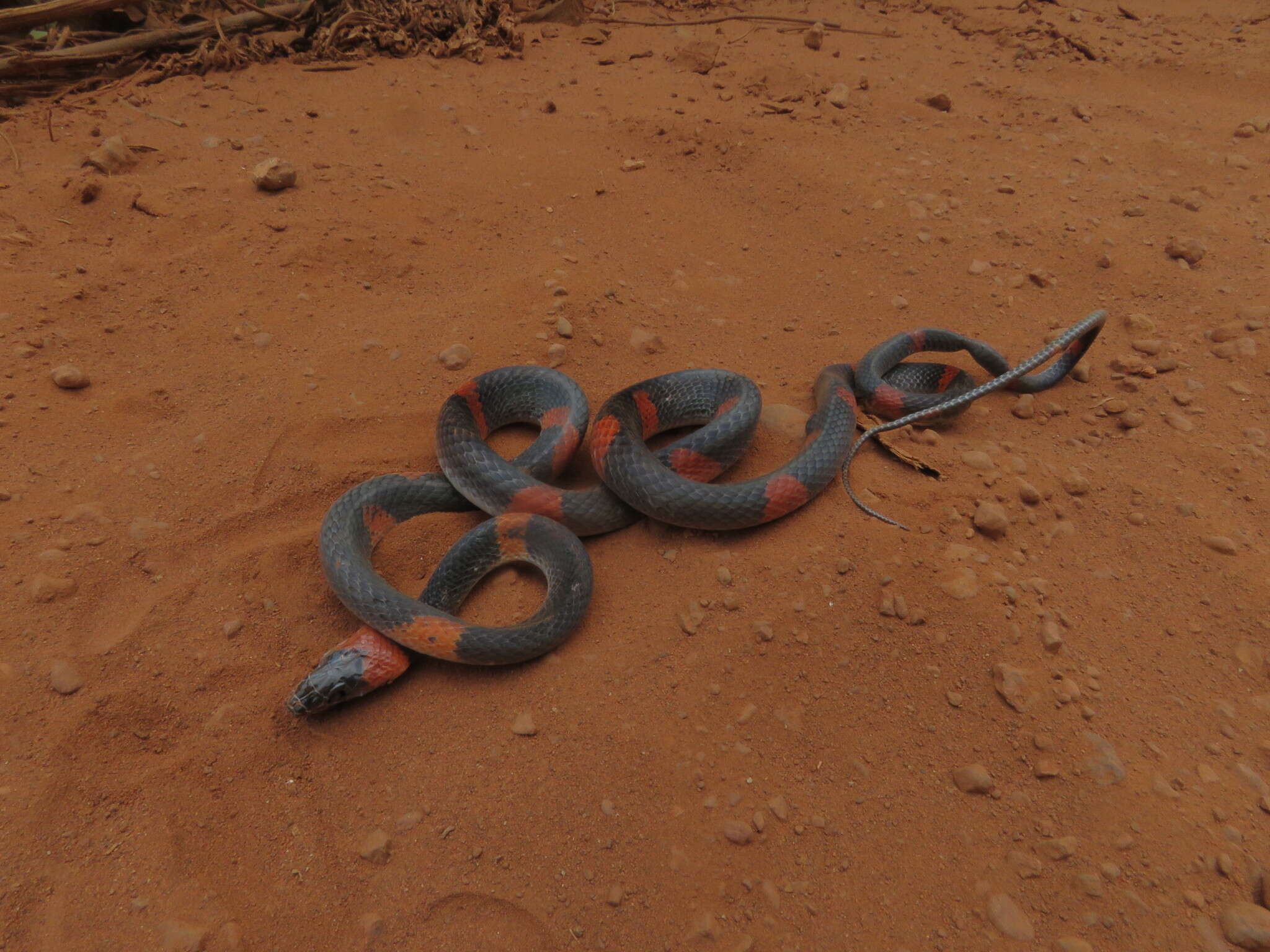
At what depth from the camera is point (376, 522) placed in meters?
3.07

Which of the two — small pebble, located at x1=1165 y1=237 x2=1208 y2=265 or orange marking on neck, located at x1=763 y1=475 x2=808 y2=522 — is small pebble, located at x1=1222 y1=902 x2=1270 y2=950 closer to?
orange marking on neck, located at x1=763 y1=475 x2=808 y2=522

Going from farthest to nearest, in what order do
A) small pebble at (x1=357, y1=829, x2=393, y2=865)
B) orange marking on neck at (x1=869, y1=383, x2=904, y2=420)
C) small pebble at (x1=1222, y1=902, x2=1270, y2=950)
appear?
orange marking on neck at (x1=869, y1=383, x2=904, y2=420), small pebble at (x1=357, y1=829, x2=393, y2=865), small pebble at (x1=1222, y1=902, x2=1270, y2=950)

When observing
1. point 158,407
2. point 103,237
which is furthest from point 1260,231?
point 103,237

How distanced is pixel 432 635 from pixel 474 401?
1.28 metres

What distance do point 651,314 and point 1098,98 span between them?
5.30 meters

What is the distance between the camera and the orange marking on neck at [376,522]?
3.02m

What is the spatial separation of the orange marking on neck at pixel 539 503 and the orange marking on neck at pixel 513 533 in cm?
4

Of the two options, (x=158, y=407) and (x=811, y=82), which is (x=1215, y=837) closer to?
(x=158, y=407)

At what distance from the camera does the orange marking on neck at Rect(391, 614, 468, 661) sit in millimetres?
2592

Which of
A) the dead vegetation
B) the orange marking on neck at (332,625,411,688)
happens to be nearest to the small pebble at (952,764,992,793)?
the orange marking on neck at (332,625,411,688)

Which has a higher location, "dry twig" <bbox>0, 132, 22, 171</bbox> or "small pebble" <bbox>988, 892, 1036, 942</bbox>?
"dry twig" <bbox>0, 132, 22, 171</bbox>

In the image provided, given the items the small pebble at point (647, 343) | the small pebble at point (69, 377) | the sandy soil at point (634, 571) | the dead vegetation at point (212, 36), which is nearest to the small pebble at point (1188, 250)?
the sandy soil at point (634, 571)

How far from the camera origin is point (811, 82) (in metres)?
6.20

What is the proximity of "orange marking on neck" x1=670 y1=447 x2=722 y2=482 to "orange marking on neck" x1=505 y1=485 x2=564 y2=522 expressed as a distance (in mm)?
557
